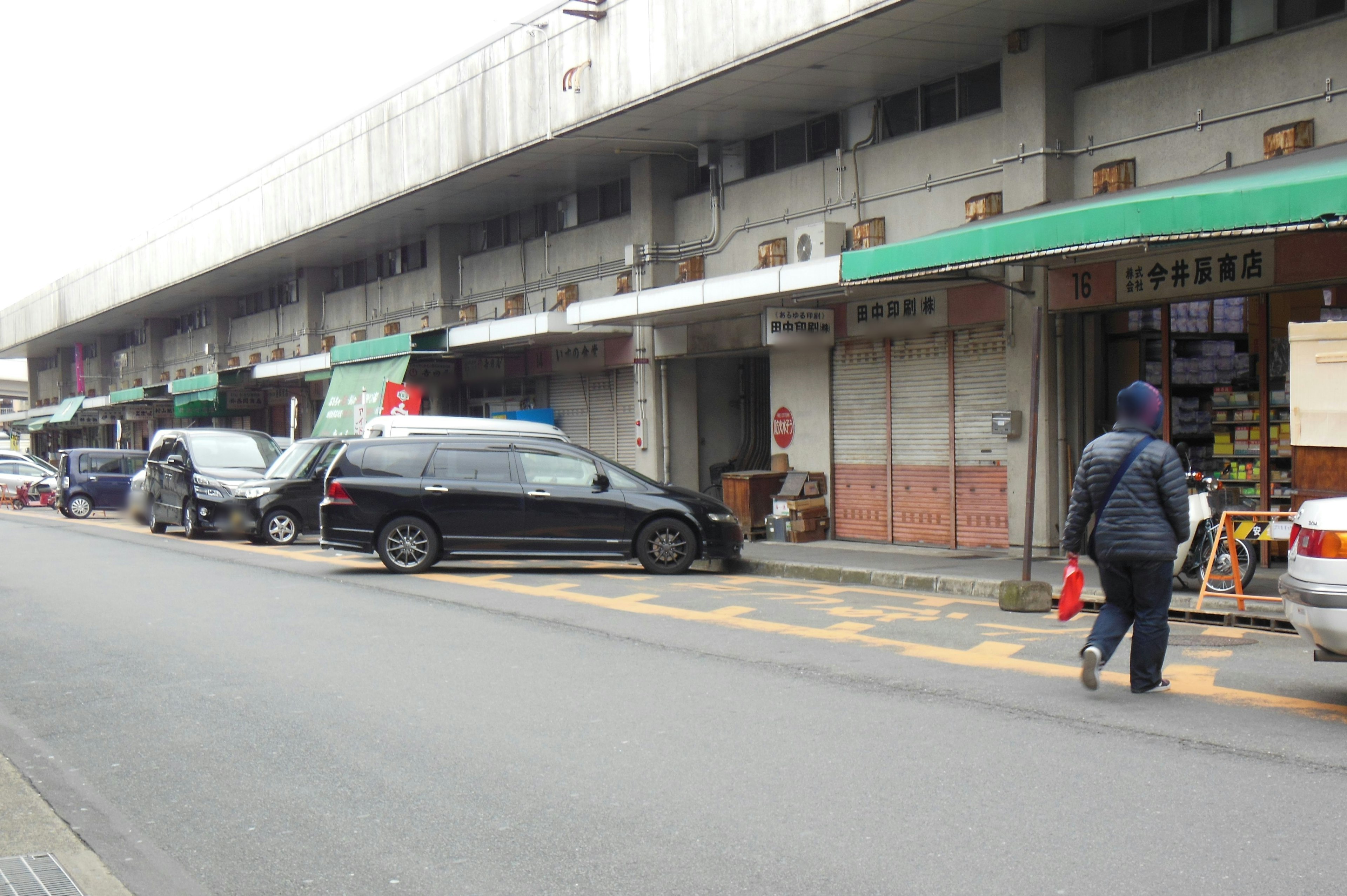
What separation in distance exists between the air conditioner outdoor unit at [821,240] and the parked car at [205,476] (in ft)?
33.4

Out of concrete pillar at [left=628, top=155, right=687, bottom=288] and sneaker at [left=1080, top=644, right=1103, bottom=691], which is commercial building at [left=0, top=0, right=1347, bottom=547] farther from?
sneaker at [left=1080, top=644, right=1103, bottom=691]

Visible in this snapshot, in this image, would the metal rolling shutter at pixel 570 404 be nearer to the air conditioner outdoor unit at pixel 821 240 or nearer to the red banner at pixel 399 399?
the red banner at pixel 399 399

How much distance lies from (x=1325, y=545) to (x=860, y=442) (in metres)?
11.6

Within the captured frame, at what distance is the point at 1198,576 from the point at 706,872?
862 cm

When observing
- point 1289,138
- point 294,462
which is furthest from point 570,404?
point 1289,138

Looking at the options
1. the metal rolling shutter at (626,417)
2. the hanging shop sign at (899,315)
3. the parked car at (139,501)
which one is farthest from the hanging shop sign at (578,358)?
the parked car at (139,501)

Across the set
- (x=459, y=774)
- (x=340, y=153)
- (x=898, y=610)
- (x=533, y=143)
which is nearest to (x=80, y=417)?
(x=340, y=153)

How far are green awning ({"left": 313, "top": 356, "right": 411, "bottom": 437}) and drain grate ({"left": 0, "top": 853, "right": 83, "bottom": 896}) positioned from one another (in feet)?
72.5

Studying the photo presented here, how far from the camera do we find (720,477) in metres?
22.9

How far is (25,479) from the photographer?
38.8 metres

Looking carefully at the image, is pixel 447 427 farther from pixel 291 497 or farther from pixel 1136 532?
pixel 1136 532

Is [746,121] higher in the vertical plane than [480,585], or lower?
higher

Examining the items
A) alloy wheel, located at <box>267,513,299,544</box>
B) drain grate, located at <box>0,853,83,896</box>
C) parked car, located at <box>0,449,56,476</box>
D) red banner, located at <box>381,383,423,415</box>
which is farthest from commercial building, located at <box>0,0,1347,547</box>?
parked car, located at <box>0,449,56,476</box>

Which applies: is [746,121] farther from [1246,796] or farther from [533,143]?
[1246,796]
